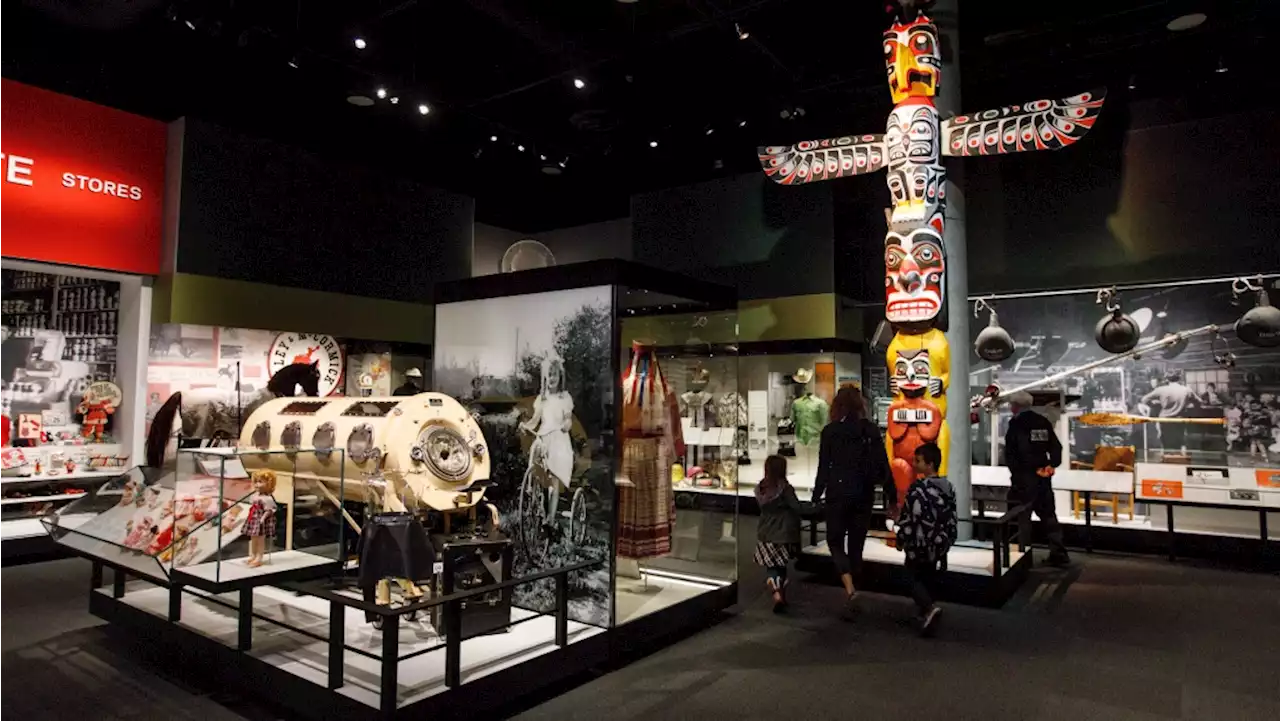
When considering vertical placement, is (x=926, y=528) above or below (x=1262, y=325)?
below

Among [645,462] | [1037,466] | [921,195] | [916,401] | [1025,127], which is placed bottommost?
[1037,466]

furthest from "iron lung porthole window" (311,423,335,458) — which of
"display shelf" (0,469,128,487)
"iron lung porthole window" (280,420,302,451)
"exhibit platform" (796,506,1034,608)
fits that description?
"exhibit platform" (796,506,1034,608)

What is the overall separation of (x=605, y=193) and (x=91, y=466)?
7054 millimetres

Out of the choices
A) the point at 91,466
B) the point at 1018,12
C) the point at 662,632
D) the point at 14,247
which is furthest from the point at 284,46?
the point at 1018,12

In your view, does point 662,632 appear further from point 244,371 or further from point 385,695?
point 244,371

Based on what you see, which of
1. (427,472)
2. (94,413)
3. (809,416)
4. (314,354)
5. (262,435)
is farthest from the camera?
(809,416)

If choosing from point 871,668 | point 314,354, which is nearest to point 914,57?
point 871,668

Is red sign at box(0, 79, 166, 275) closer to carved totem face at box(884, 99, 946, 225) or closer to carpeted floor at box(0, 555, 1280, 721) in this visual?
carpeted floor at box(0, 555, 1280, 721)

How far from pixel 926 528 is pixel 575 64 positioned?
5.60 m

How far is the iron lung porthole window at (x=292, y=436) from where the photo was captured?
496 cm

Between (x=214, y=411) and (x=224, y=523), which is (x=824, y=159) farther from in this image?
(x=214, y=411)

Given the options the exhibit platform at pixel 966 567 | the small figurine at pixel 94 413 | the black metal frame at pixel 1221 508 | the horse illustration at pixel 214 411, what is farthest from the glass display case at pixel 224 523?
the black metal frame at pixel 1221 508

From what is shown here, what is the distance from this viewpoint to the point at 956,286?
7051 mm

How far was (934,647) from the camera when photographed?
191 inches
